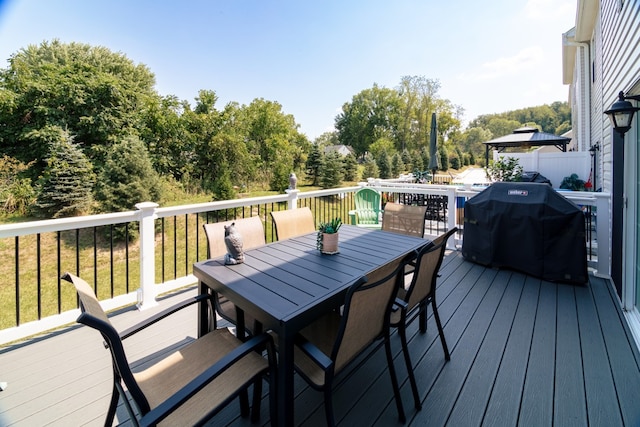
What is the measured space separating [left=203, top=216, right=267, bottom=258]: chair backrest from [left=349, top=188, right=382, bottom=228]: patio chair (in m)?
2.67

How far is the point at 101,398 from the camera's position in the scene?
1.76 metres

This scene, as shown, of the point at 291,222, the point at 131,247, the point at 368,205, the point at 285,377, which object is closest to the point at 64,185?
the point at 131,247

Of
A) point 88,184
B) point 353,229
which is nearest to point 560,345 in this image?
point 353,229

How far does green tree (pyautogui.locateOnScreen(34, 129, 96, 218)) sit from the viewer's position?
8.35 metres

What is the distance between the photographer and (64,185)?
8.46 metres

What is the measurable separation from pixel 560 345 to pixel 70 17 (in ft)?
39.8

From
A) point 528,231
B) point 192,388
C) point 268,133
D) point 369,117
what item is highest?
point 369,117

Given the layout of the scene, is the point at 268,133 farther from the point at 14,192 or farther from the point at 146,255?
the point at 146,255

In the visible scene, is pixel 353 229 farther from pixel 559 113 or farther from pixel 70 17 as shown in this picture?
pixel 559 113

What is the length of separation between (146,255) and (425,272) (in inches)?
98.8

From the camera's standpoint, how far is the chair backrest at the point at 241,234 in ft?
7.74

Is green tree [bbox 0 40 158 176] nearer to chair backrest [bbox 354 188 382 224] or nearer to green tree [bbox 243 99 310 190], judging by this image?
green tree [bbox 243 99 310 190]

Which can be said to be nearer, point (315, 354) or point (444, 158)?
point (315, 354)

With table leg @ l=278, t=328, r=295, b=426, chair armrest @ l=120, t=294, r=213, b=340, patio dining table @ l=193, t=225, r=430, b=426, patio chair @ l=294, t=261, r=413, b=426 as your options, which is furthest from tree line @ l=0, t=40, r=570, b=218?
table leg @ l=278, t=328, r=295, b=426
